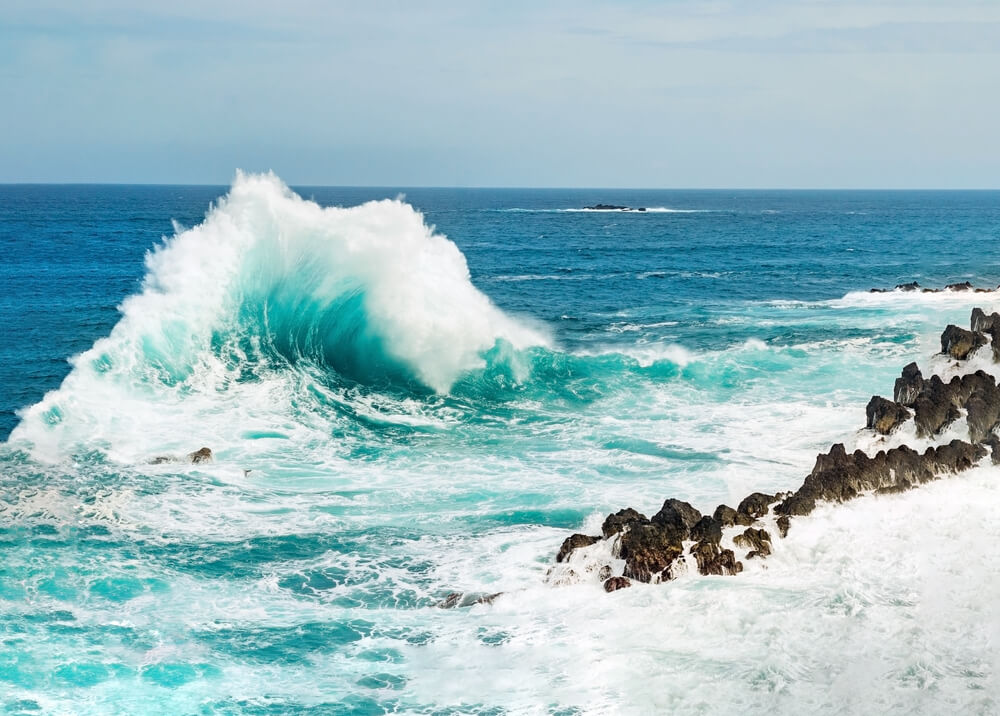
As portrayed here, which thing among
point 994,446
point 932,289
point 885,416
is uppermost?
point 932,289

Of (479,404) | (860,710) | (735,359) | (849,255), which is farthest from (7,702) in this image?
(849,255)

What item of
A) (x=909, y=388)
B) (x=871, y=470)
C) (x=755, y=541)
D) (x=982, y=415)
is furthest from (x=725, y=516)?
(x=909, y=388)

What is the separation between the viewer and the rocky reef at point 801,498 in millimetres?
11656

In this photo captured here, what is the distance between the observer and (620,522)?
490 inches

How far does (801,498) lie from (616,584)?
11.4 feet

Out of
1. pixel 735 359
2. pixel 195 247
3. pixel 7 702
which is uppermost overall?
pixel 195 247

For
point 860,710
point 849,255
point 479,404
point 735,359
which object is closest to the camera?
point 860,710

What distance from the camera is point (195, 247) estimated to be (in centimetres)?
2356

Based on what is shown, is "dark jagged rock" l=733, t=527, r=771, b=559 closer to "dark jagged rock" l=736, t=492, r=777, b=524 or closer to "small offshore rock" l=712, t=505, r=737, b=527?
"small offshore rock" l=712, t=505, r=737, b=527

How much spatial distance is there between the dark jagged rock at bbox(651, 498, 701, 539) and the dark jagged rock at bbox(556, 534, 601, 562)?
873mm

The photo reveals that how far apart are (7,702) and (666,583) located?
283 inches

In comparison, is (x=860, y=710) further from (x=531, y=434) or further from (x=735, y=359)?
(x=735, y=359)

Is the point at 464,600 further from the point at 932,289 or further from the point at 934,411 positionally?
the point at 932,289

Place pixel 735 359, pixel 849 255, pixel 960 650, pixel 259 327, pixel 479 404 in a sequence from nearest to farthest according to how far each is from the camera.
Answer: pixel 960 650 → pixel 479 404 → pixel 259 327 → pixel 735 359 → pixel 849 255
